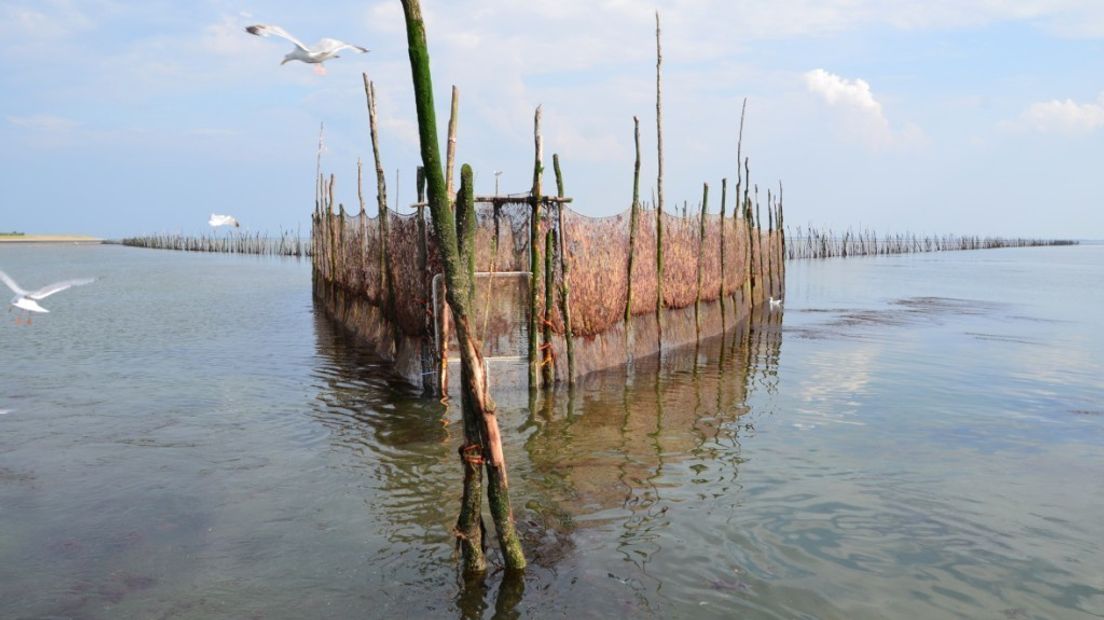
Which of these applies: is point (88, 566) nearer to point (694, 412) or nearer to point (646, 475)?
point (646, 475)

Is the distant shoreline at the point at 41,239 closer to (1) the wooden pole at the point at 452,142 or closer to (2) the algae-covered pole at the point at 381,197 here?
(2) the algae-covered pole at the point at 381,197

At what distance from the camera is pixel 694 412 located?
9.63m

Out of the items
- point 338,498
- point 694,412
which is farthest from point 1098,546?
point 338,498

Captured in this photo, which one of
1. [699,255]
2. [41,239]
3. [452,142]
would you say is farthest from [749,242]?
[41,239]

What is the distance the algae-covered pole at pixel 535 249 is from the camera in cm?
977

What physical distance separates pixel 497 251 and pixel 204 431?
4.23 meters

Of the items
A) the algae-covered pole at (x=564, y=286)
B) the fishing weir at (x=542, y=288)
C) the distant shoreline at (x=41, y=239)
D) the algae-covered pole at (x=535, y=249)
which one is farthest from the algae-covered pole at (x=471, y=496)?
the distant shoreline at (x=41, y=239)

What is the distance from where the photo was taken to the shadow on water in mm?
4898

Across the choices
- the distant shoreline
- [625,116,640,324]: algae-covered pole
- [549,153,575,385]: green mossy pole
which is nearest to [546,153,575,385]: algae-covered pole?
[549,153,575,385]: green mossy pole

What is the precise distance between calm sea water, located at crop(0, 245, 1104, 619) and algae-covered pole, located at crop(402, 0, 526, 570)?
646mm

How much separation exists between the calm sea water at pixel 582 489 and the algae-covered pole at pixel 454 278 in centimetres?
65

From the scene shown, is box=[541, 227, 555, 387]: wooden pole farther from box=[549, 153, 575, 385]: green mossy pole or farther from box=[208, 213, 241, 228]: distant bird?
box=[208, 213, 241, 228]: distant bird

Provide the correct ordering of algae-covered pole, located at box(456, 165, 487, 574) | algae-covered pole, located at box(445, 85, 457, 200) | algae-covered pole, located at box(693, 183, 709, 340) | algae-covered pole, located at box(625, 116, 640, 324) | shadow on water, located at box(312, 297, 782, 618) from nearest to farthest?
algae-covered pole, located at box(456, 165, 487, 574)
shadow on water, located at box(312, 297, 782, 618)
algae-covered pole, located at box(445, 85, 457, 200)
algae-covered pole, located at box(625, 116, 640, 324)
algae-covered pole, located at box(693, 183, 709, 340)

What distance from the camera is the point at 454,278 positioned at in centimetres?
456
